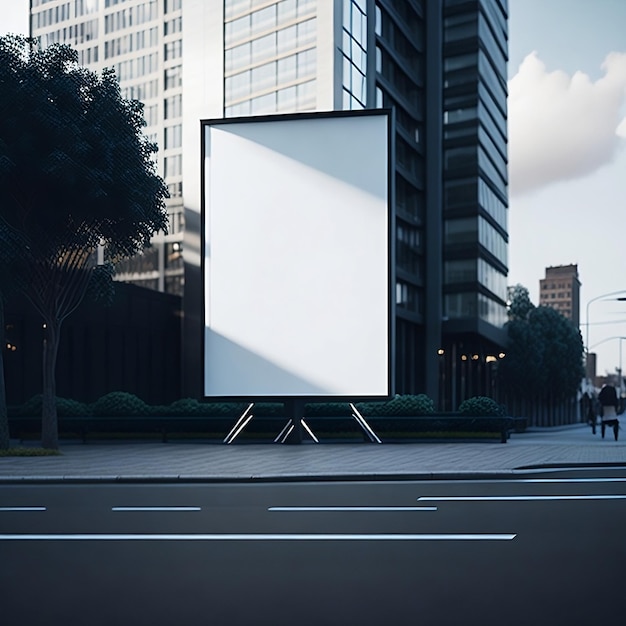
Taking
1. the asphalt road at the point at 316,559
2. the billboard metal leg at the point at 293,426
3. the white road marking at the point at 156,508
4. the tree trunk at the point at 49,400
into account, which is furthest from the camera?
the billboard metal leg at the point at 293,426

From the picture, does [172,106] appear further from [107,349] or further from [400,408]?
[400,408]

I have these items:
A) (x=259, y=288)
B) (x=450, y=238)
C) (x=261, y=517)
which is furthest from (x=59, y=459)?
(x=450, y=238)

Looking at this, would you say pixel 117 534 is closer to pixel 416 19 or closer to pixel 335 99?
pixel 335 99

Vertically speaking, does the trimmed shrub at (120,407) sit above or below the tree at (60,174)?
below

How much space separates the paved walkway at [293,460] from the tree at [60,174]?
3271 millimetres

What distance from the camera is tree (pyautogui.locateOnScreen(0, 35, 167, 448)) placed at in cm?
2186

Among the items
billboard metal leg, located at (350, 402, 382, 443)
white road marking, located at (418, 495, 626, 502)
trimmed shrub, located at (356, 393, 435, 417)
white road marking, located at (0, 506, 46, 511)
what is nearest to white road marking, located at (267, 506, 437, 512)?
white road marking, located at (418, 495, 626, 502)

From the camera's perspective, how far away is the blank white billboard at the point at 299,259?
2400 centimetres

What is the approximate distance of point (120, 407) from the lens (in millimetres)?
27875

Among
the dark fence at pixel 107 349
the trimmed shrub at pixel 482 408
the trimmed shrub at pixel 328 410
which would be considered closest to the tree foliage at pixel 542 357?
the dark fence at pixel 107 349

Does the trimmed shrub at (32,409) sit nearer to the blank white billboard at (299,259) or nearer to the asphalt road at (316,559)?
the blank white billboard at (299,259)

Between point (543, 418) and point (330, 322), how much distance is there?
2433 inches

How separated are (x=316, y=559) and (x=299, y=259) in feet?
55.2

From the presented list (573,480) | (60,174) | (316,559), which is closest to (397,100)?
(60,174)
